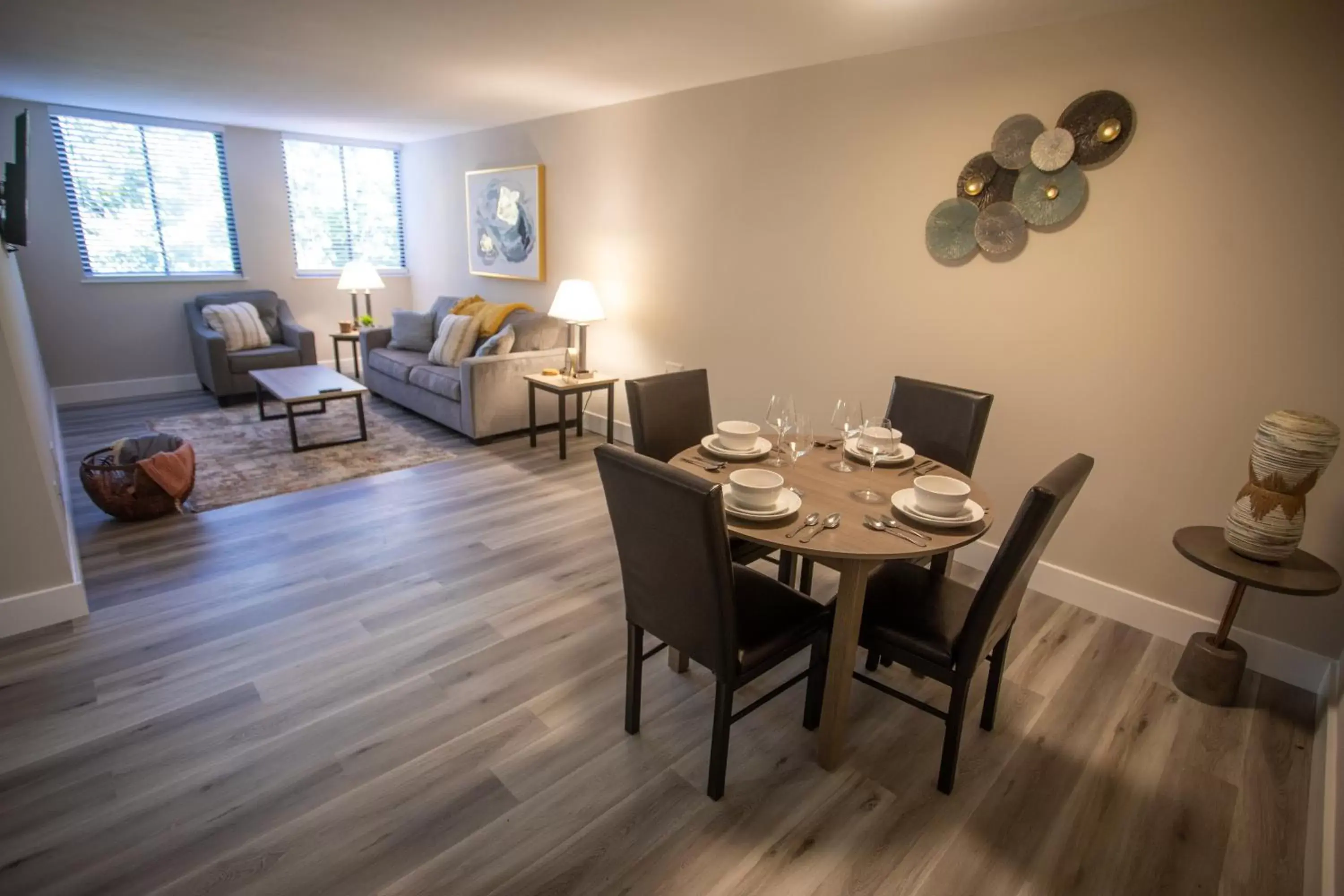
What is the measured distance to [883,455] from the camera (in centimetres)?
219

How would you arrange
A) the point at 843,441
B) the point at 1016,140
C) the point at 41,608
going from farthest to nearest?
1. the point at 1016,140
2. the point at 843,441
3. the point at 41,608

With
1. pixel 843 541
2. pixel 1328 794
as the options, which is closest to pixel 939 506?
pixel 843 541

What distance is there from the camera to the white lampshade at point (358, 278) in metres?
5.86

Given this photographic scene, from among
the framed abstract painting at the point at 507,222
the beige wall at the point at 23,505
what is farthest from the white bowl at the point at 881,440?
the framed abstract painting at the point at 507,222

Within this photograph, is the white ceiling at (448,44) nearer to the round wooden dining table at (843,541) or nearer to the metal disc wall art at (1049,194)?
the metal disc wall art at (1049,194)

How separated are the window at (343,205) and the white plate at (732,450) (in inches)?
228

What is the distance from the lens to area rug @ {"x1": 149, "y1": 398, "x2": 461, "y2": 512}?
372 cm

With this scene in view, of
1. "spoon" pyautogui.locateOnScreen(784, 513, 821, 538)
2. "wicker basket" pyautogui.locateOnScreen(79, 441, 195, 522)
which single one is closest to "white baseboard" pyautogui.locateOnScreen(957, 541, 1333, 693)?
"spoon" pyautogui.locateOnScreen(784, 513, 821, 538)

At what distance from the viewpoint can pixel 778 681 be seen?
7.30 ft

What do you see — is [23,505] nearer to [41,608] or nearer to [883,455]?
[41,608]

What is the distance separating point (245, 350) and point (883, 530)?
575cm

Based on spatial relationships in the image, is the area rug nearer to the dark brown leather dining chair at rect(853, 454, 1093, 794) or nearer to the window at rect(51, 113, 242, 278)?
the window at rect(51, 113, 242, 278)

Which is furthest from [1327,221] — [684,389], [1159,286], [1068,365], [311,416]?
[311,416]

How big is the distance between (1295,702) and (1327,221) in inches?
64.4
